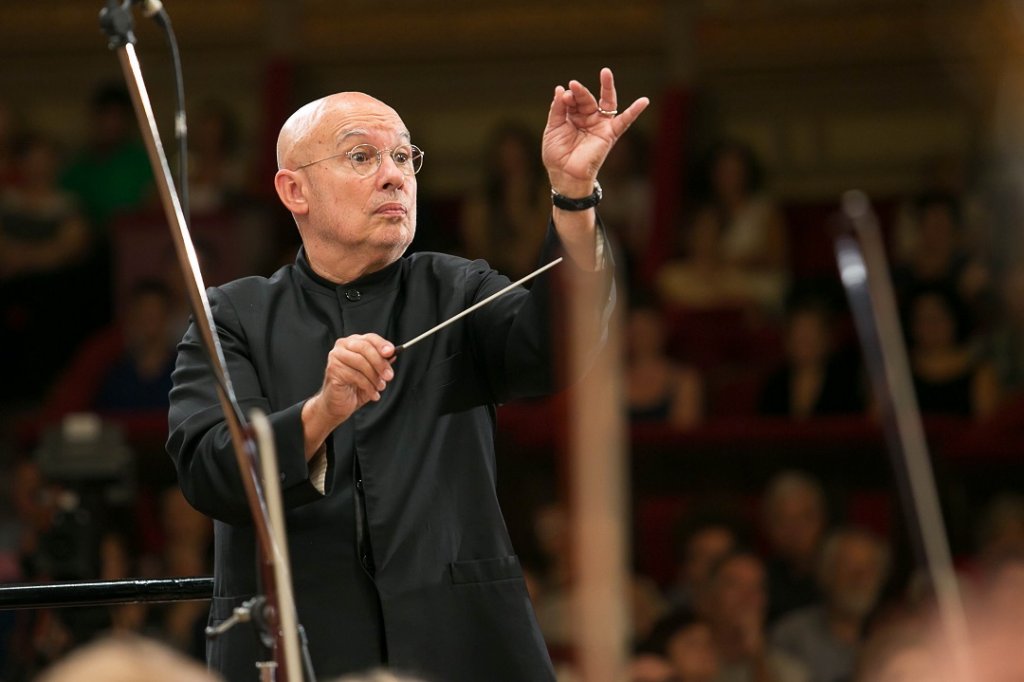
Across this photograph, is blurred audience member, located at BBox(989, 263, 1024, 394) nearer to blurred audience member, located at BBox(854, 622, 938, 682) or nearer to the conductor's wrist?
blurred audience member, located at BBox(854, 622, 938, 682)

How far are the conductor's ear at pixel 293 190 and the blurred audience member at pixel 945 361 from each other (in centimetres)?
309

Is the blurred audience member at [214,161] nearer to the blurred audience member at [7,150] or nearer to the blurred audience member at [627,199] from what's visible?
the blurred audience member at [7,150]

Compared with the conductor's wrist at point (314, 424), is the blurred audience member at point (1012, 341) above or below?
above

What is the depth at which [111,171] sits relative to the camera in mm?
6590

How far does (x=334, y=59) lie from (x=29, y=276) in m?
1.72

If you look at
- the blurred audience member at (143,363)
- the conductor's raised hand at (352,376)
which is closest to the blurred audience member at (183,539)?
the blurred audience member at (143,363)

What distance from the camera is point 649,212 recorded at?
6.29 meters

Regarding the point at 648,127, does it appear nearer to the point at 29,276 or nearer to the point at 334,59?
the point at 334,59

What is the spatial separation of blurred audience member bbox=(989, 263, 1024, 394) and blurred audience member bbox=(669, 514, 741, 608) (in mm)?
1071

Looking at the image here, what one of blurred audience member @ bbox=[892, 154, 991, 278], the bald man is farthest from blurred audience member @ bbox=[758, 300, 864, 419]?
the bald man

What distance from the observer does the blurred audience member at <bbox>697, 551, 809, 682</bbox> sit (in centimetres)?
409

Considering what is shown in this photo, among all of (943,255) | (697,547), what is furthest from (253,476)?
(943,255)

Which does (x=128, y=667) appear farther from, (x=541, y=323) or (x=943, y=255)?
(x=943, y=255)

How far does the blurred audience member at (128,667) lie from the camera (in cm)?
117
